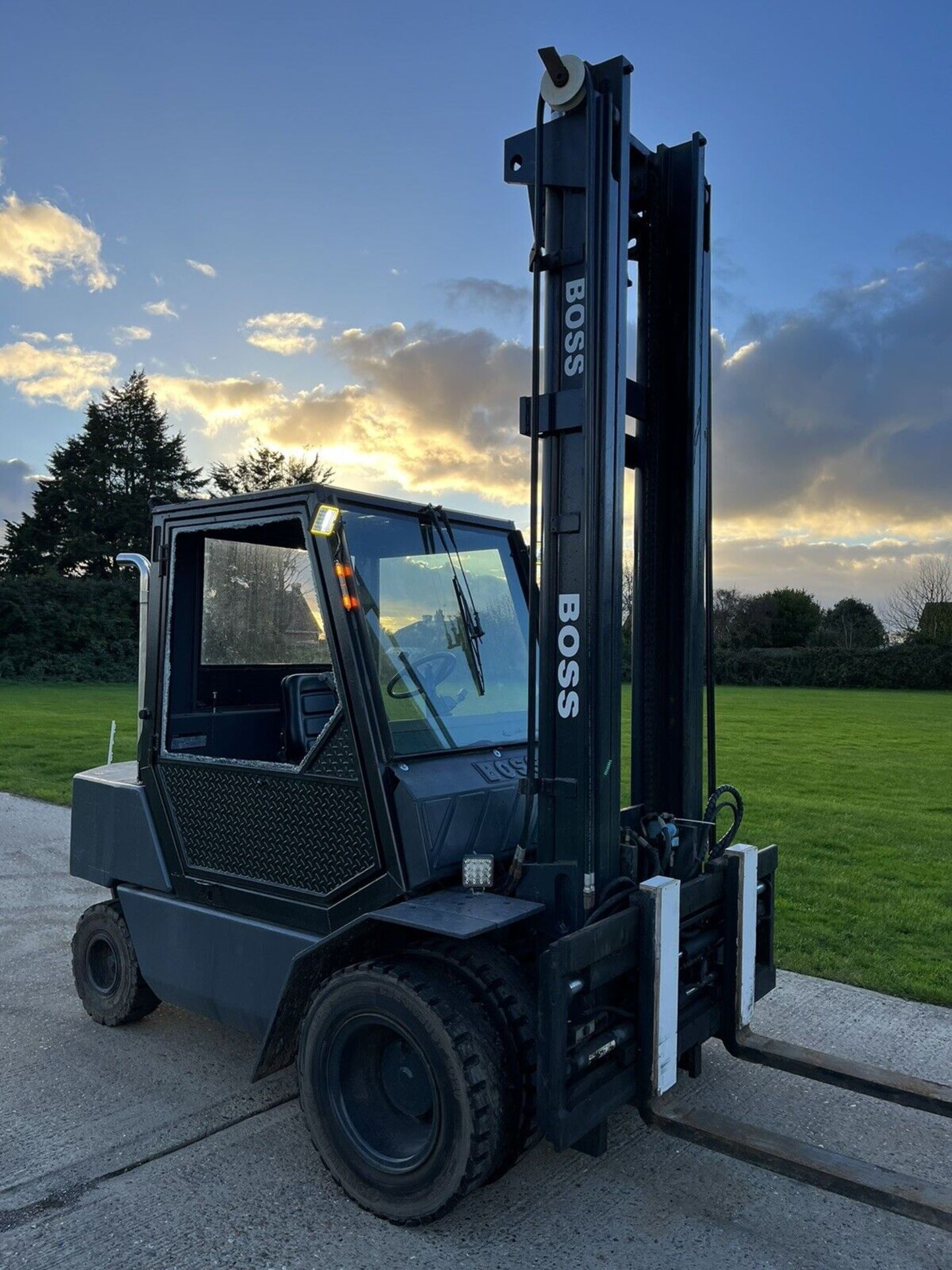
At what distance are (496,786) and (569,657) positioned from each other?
2.15 feet

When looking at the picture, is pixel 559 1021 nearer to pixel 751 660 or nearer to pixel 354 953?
pixel 354 953

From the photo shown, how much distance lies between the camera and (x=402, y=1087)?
329cm

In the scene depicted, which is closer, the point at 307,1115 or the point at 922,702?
the point at 307,1115

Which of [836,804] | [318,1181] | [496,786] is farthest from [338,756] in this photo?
[836,804]

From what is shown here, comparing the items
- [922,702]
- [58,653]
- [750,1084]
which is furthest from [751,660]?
[750,1084]

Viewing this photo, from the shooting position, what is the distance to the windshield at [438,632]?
364 centimetres

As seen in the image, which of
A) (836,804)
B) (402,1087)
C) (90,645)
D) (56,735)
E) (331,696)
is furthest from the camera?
(90,645)

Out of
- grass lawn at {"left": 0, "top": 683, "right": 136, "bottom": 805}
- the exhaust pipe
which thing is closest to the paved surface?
the exhaust pipe

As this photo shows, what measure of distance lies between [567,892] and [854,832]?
762cm

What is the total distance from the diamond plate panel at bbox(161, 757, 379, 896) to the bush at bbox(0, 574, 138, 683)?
→ 28.9m

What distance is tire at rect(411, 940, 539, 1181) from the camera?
9.89 ft

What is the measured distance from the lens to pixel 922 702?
96.1 feet

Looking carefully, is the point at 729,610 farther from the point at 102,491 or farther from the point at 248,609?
the point at 248,609

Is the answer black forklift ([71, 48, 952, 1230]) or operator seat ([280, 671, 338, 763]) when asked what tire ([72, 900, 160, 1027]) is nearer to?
black forklift ([71, 48, 952, 1230])
